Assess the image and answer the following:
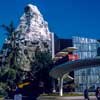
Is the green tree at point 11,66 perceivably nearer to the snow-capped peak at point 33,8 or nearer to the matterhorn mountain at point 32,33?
the matterhorn mountain at point 32,33

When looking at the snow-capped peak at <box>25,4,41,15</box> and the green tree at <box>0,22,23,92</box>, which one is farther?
the snow-capped peak at <box>25,4,41,15</box>

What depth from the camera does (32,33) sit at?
141625 mm

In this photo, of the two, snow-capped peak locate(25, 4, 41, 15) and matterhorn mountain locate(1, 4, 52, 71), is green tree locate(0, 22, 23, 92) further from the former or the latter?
snow-capped peak locate(25, 4, 41, 15)

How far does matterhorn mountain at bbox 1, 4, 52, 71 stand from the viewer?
129525mm

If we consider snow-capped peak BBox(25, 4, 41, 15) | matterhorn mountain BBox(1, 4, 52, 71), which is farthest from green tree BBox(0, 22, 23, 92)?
snow-capped peak BBox(25, 4, 41, 15)

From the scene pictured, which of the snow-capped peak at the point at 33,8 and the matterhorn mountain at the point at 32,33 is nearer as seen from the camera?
the matterhorn mountain at the point at 32,33

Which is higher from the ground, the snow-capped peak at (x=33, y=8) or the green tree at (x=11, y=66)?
the snow-capped peak at (x=33, y=8)

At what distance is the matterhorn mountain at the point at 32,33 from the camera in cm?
12952

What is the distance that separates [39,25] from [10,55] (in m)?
69.7

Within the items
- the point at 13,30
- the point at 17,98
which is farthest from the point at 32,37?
the point at 17,98

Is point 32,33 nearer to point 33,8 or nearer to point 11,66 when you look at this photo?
point 33,8

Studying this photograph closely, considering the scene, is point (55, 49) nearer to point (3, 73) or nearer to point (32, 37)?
point (32, 37)

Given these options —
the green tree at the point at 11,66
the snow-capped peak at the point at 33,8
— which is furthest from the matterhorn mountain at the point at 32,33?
the green tree at the point at 11,66

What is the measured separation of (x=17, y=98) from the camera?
737 inches
